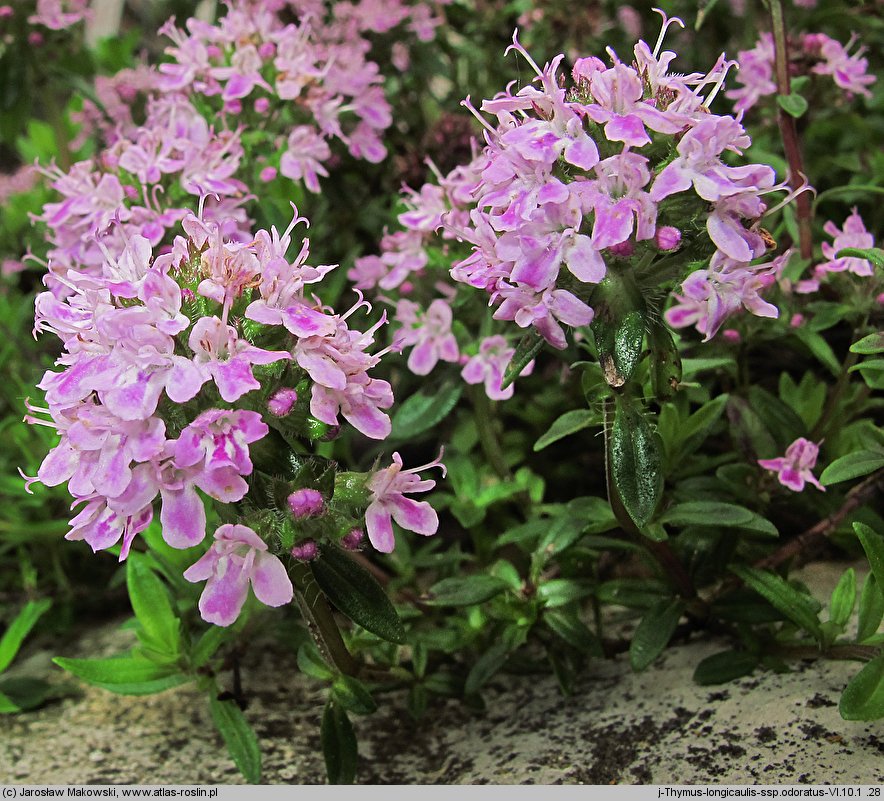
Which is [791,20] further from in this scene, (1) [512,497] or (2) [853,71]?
(1) [512,497]

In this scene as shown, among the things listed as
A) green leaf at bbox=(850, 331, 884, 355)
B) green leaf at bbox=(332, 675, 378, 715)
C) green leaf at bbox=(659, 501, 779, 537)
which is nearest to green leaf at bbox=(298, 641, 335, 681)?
green leaf at bbox=(332, 675, 378, 715)

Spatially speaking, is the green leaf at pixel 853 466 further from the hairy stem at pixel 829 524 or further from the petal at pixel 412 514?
the petal at pixel 412 514

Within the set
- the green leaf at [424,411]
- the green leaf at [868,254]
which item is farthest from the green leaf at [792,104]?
the green leaf at [424,411]

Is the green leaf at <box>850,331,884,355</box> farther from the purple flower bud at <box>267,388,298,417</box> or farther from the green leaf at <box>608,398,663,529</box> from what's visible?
the purple flower bud at <box>267,388,298,417</box>

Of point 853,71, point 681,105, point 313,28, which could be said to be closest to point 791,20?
point 853,71

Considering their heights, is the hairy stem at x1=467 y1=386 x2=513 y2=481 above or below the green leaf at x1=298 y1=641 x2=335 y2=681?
above
